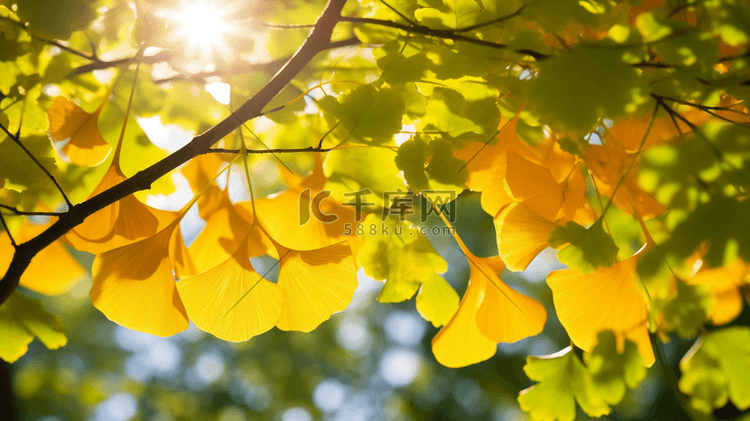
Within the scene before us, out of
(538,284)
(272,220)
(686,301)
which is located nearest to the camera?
(686,301)

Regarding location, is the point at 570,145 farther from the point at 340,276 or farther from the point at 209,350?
the point at 209,350

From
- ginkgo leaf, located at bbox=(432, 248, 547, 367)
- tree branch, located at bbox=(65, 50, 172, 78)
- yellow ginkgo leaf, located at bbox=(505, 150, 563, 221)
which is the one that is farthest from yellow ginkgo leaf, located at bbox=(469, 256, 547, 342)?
tree branch, located at bbox=(65, 50, 172, 78)

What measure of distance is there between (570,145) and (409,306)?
4250mm

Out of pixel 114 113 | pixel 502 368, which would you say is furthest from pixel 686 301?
pixel 502 368

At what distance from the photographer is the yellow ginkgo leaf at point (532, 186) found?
0.42 meters

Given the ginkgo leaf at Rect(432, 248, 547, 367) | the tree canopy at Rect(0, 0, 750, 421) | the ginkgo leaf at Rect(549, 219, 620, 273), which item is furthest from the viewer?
the ginkgo leaf at Rect(432, 248, 547, 367)

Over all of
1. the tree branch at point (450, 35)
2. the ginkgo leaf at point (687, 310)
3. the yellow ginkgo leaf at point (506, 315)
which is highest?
the tree branch at point (450, 35)

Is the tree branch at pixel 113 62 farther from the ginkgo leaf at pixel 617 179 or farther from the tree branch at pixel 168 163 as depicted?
the ginkgo leaf at pixel 617 179

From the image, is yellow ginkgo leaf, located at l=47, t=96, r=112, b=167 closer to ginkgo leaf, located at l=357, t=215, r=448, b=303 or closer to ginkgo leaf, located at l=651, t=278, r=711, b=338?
ginkgo leaf, located at l=357, t=215, r=448, b=303

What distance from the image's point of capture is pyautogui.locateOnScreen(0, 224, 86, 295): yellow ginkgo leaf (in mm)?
510

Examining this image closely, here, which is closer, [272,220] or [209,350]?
[272,220]

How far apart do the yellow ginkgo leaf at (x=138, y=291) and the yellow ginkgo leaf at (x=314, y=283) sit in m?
0.11

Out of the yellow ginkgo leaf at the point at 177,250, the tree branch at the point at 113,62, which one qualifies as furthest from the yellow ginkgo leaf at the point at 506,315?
the tree branch at the point at 113,62

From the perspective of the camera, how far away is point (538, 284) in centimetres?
364
